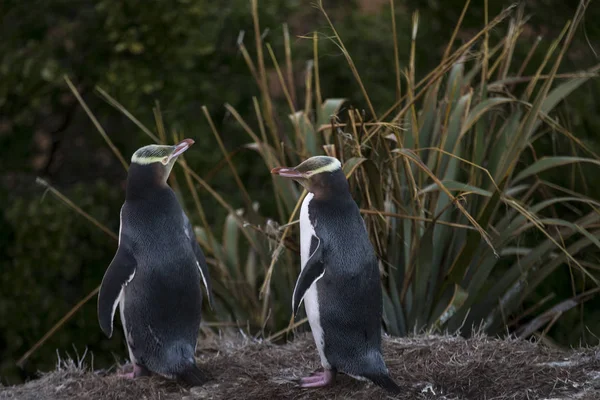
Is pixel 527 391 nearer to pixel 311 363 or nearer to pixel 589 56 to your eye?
pixel 311 363

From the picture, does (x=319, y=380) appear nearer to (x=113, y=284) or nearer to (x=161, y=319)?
(x=161, y=319)

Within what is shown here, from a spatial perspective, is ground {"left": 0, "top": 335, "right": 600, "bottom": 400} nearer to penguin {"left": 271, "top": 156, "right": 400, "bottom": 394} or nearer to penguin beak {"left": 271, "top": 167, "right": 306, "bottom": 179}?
penguin {"left": 271, "top": 156, "right": 400, "bottom": 394}

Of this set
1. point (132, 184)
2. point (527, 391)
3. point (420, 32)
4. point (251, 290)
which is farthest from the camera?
point (420, 32)

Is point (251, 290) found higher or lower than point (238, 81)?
lower

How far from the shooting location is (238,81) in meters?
5.59

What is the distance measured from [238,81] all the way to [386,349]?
273 cm

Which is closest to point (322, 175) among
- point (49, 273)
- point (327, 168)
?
point (327, 168)

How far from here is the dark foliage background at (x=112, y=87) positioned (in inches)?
211

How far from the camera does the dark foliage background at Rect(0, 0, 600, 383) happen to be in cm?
536

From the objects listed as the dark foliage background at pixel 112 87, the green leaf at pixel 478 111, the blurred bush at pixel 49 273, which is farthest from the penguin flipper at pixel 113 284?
the blurred bush at pixel 49 273

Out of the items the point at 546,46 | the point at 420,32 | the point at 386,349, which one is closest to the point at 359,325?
the point at 386,349

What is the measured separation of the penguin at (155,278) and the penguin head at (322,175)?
36 centimetres

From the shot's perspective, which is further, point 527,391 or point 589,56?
point 589,56

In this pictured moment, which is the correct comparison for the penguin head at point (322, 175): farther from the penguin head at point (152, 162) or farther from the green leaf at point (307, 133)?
the green leaf at point (307, 133)
